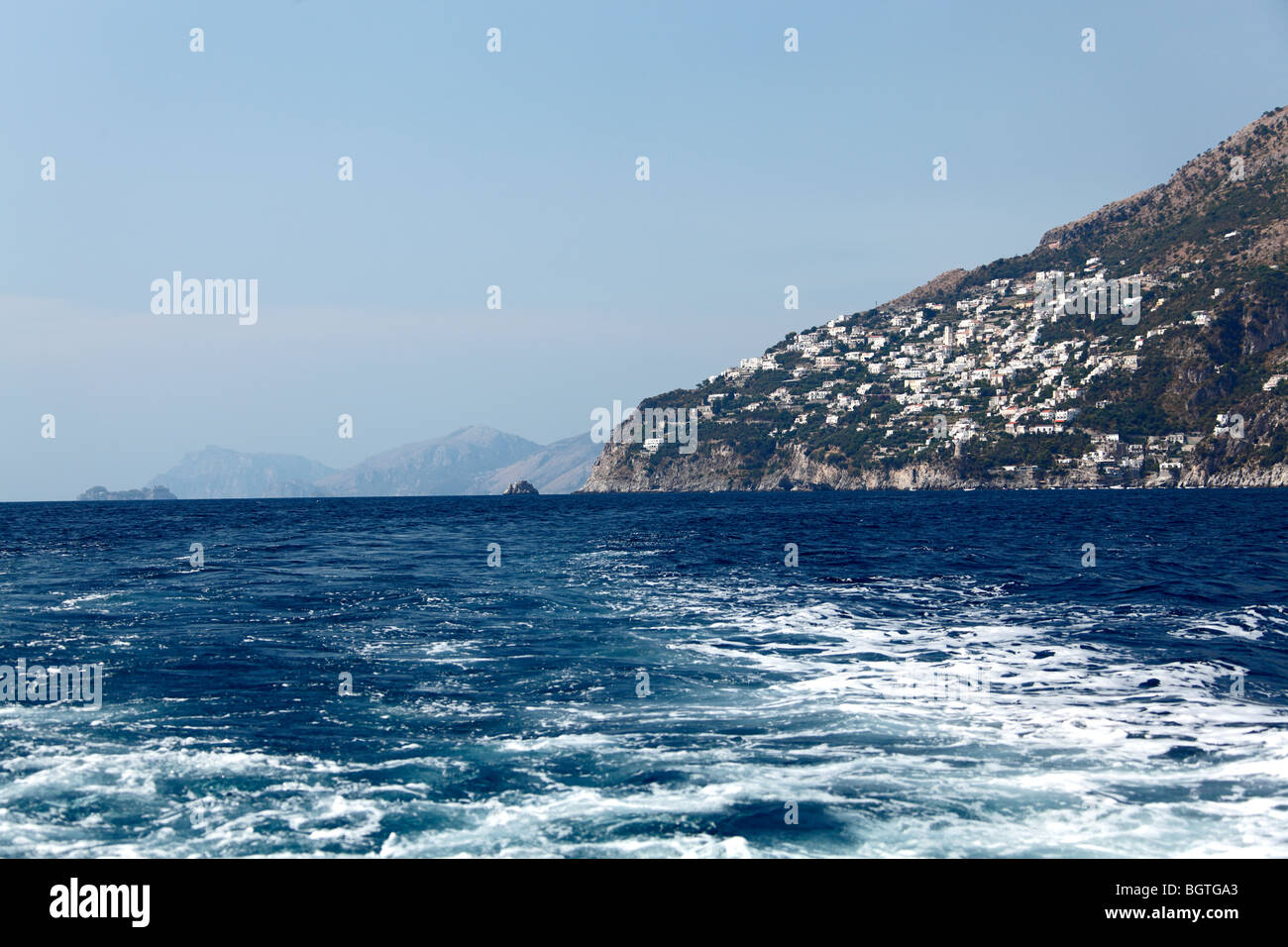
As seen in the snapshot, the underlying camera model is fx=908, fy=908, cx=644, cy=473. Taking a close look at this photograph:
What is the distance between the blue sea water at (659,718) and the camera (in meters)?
10.2

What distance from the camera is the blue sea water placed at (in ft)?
33.4

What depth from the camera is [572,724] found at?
48.0ft

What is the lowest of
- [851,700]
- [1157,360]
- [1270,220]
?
[851,700]

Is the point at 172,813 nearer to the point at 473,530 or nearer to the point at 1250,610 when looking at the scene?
the point at 1250,610

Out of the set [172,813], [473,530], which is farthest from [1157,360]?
[172,813]

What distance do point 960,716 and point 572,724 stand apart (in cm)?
642

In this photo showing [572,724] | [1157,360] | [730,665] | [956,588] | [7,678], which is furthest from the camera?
[1157,360]

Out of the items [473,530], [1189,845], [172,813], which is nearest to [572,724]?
[172,813]

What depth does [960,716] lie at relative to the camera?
15.1 m

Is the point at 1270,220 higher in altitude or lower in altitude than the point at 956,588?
higher

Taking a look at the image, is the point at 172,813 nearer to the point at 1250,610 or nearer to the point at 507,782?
the point at 507,782

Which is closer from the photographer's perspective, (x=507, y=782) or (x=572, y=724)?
(x=507, y=782)

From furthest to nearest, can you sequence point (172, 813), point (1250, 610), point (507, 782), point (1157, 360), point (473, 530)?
point (1157, 360) < point (473, 530) < point (1250, 610) < point (507, 782) < point (172, 813)

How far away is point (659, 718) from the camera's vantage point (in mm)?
15008
